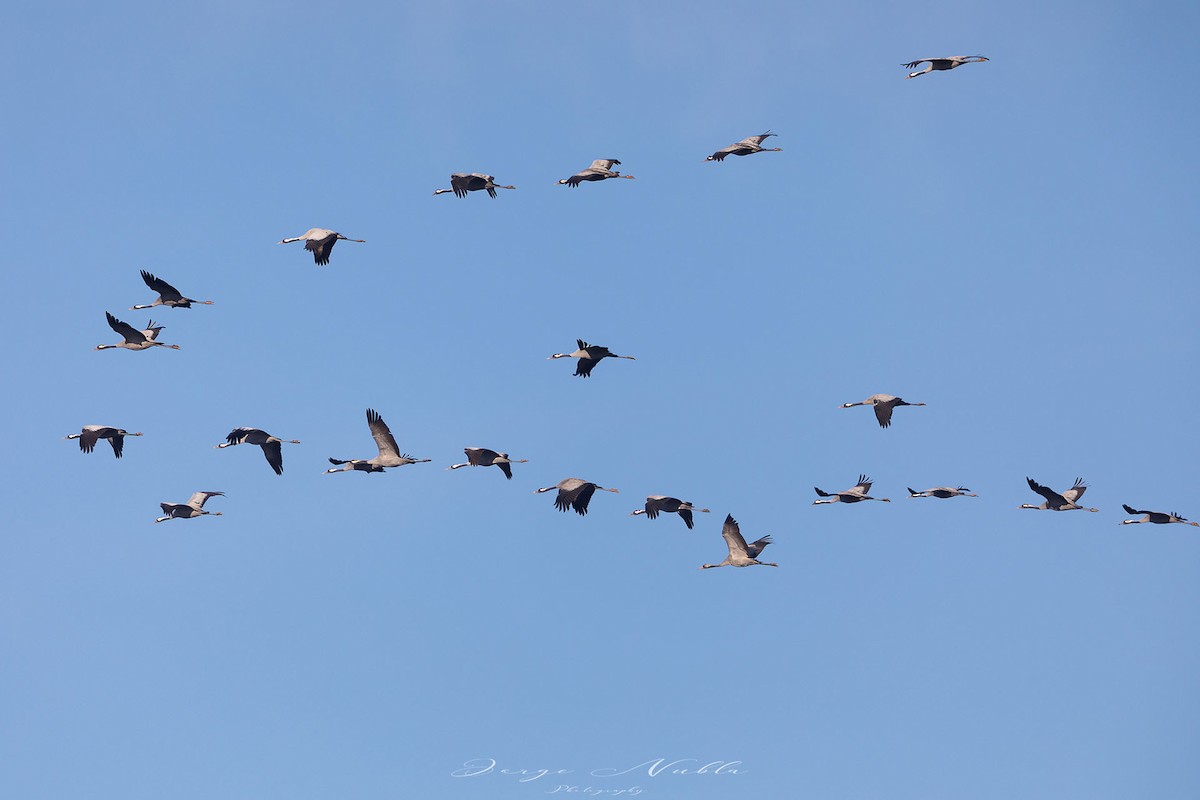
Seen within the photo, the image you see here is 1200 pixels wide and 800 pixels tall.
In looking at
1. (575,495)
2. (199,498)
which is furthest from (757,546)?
(199,498)

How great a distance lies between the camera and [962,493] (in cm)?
5497

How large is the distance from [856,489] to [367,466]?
16.6 meters

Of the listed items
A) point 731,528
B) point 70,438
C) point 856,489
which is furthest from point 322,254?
point 856,489

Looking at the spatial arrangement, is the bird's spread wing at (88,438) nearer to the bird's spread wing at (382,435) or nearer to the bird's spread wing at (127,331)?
the bird's spread wing at (127,331)

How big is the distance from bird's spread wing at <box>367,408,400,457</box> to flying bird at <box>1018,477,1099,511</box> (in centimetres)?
1971

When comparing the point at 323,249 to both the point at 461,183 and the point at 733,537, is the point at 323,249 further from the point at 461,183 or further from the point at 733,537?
the point at 733,537

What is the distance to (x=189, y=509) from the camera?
54.2m

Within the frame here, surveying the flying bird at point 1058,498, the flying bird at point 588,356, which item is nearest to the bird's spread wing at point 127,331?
the flying bird at point 588,356

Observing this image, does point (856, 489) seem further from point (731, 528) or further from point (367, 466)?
point (367, 466)

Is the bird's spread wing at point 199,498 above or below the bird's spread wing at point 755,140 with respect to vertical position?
below

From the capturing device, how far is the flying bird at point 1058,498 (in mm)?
52369

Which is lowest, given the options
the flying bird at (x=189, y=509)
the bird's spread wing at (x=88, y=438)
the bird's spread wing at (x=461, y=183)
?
the flying bird at (x=189, y=509)

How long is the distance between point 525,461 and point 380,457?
457 centimetres

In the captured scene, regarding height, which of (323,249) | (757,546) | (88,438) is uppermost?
(323,249)
